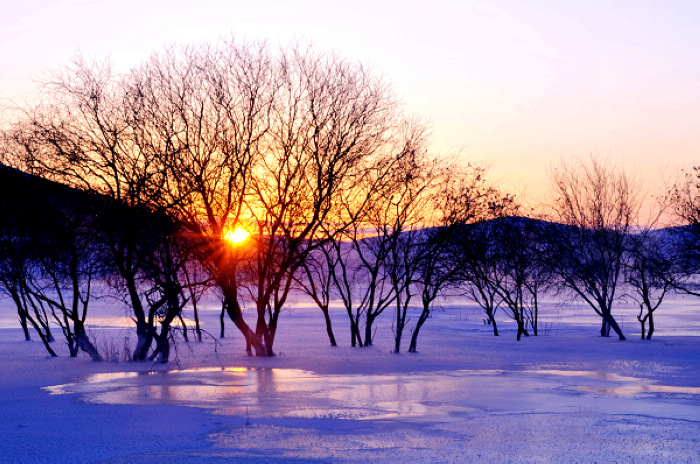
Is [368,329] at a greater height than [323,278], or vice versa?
A: [323,278]

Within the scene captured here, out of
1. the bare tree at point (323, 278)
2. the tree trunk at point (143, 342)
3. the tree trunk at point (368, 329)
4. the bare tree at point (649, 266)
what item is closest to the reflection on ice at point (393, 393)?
the tree trunk at point (143, 342)

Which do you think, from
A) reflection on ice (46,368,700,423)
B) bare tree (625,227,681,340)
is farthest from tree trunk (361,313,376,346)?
bare tree (625,227,681,340)

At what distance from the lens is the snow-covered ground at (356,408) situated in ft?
28.5

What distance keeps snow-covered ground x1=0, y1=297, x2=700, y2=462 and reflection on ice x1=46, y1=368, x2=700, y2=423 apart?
0.11 feet

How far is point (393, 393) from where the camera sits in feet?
44.4

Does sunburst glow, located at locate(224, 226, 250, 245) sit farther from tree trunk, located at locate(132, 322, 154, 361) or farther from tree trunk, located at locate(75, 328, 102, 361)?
tree trunk, located at locate(75, 328, 102, 361)

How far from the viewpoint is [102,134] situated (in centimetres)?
1892

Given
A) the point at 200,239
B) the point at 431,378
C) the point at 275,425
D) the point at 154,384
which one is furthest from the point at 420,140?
the point at 275,425

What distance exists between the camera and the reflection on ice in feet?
37.7

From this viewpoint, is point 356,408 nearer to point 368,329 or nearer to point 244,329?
point 244,329

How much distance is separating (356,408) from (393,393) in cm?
197

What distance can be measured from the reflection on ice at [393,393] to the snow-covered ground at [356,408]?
0.03m

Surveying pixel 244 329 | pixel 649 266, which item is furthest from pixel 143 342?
pixel 649 266

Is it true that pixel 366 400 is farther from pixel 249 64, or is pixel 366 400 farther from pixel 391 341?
pixel 391 341
